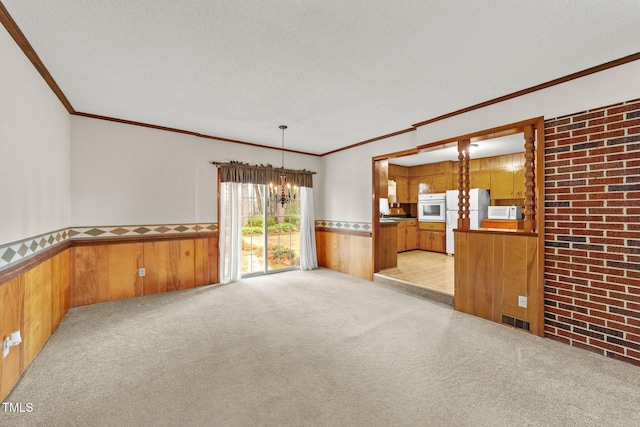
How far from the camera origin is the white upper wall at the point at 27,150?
197 centimetres

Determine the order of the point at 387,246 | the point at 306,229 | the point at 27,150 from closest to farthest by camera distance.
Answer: the point at 27,150 → the point at 387,246 → the point at 306,229

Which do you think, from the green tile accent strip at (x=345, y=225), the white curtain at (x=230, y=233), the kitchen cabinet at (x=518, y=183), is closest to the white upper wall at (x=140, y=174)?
the white curtain at (x=230, y=233)

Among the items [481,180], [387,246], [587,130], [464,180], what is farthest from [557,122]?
[481,180]

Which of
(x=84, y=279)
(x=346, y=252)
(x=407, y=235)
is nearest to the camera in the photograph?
(x=84, y=279)

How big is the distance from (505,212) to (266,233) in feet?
18.1

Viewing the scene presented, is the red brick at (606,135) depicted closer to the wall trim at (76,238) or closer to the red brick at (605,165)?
the red brick at (605,165)

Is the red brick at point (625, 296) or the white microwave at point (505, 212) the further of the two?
the white microwave at point (505, 212)

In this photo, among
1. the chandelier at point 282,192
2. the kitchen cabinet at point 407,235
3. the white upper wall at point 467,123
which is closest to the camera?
the white upper wall at point 467,123

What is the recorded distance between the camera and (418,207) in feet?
25.5

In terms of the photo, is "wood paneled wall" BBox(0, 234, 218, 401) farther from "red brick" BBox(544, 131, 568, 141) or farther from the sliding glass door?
"red brick" BBox(544, 131, 568, 141)

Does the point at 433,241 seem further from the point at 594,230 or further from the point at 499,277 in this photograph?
the point at 594,230

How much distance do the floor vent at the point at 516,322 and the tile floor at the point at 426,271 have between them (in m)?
0.75

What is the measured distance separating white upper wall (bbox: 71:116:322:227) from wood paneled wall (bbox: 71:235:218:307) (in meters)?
0.36

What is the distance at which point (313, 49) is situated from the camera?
88.0 inches
